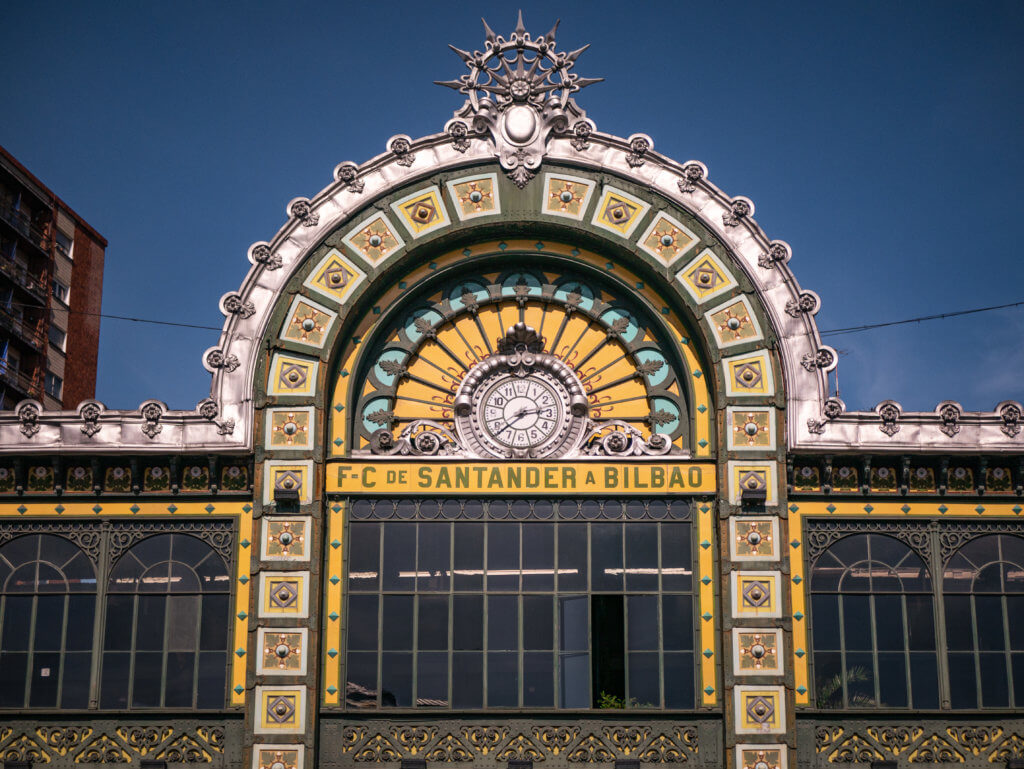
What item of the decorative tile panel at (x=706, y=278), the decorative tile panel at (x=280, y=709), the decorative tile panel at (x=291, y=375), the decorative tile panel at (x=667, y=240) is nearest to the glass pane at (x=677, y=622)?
the decorative tile panel at (x=706, y=278)

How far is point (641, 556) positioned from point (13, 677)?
14.3 meters

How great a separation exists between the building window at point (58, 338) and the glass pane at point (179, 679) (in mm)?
37485

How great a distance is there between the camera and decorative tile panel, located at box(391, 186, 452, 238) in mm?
36656

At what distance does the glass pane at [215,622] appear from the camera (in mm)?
34250

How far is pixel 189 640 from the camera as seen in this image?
3434cm

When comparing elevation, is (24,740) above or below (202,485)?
below

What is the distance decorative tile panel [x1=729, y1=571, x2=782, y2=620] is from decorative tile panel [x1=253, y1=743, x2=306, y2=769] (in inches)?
392

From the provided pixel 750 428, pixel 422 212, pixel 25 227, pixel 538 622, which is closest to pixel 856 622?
pixel 750 428

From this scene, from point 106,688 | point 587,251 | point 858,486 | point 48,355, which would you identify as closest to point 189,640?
point 106,688

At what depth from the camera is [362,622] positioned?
34594 mm

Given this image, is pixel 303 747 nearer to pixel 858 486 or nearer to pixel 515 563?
pixel 515 563

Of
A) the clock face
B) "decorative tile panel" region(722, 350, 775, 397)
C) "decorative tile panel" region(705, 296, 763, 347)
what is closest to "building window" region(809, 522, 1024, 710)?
"decorative tile panel" region(722, 350, 775, 397)

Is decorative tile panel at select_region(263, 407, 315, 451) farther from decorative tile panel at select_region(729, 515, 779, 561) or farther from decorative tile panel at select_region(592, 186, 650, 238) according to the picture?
decorative tile panel at select_region(729, 515, 779, 561)

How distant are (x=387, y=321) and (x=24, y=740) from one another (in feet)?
40.9
